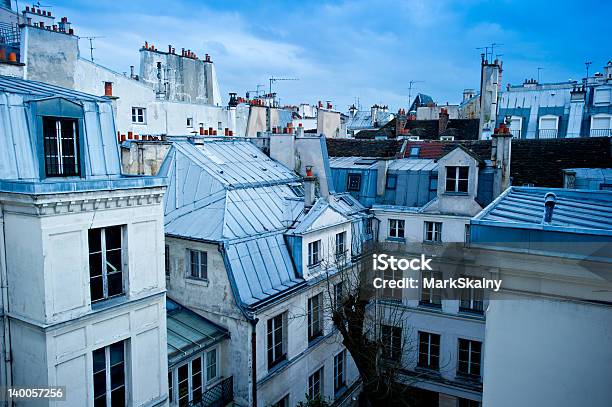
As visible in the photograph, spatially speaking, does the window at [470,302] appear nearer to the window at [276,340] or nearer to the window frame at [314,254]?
the window frame at [314,254]

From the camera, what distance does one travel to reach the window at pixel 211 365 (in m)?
14.3

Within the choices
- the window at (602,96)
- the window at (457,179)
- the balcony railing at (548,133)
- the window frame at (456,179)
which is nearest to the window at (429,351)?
the window frame at (456,179)

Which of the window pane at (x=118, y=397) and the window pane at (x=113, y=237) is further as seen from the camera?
the window pane at (x=118, y=397)

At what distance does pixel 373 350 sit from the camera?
14.9m

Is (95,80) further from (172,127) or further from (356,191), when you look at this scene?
(356,191)

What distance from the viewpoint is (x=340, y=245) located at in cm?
1934

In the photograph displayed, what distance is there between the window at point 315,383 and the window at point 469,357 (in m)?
6.28

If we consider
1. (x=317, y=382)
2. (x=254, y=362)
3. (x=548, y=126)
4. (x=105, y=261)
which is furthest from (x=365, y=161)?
(x=548, y=126)

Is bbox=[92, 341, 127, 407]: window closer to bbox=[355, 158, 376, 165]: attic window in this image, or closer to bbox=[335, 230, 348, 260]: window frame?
bbox=[335, 230, 348, 260]: window frame

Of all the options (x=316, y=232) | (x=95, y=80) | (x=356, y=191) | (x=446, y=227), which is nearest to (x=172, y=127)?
(x=95, y=80)

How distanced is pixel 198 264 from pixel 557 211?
1064 centimetres

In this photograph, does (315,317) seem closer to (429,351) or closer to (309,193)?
(309,193)

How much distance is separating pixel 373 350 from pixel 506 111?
27.7 m

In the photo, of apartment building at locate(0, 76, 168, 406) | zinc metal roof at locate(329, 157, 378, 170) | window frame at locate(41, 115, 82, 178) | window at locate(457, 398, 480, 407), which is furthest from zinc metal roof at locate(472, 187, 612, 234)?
window at locate(457, 398, 480, 407)
